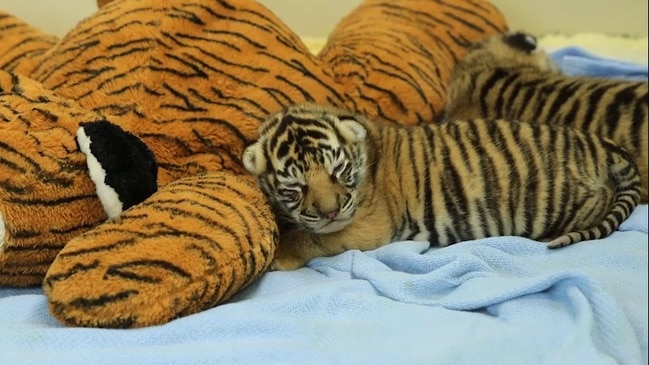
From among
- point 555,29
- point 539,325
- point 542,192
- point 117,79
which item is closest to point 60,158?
point 117,79

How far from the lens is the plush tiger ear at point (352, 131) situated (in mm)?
1536

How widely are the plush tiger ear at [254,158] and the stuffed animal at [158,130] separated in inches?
Result: 1.9

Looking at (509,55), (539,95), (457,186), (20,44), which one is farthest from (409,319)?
(20,44)

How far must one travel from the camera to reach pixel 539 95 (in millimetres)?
1918

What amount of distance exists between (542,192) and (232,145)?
2.36ft

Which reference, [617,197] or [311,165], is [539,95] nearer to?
[617,197]

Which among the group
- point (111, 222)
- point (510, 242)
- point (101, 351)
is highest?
point (111, 222)

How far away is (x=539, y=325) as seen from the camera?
1.24 meters

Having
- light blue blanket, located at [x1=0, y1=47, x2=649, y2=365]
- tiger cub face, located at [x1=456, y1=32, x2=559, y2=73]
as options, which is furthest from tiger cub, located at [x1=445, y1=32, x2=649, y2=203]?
light blue blanket, located at [x1=0, y1=47, x2=649, y2=365]

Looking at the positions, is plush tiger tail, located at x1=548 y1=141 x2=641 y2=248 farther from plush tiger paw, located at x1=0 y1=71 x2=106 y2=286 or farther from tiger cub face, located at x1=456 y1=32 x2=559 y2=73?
plush tiger paw, located at x1=0 y1=71 x2=106 y2=286

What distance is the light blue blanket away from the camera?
1.15m

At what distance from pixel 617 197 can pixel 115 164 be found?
1123 mm

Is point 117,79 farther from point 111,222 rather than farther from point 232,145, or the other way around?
point 111,222

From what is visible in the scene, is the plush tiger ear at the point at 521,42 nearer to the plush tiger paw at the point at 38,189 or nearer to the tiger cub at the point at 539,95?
the tiger cub at the point at 539,95
